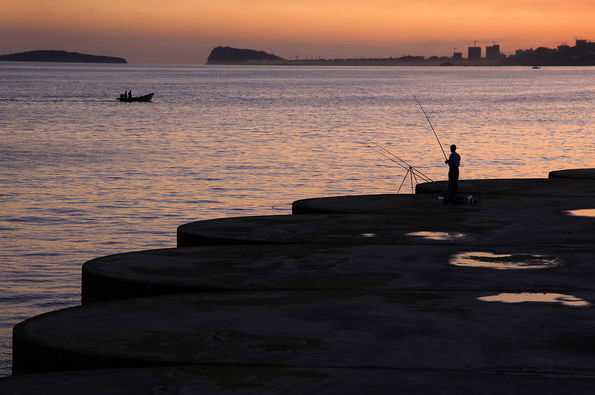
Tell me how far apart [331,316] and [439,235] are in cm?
642

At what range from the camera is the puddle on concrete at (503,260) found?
1379cm

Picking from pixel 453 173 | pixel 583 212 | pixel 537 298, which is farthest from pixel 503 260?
pixel 453 173

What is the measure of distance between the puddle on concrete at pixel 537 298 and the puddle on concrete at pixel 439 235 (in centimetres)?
442

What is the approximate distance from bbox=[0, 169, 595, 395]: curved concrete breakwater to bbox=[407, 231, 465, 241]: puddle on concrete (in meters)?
0.03

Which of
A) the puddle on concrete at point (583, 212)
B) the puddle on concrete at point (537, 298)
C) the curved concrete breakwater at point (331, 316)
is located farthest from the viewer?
the puddle on concrete at point (583, 212)

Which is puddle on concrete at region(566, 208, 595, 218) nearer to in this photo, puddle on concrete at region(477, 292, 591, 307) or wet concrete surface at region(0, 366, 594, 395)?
puddle on concrete at region(477, 292, 591, 307)

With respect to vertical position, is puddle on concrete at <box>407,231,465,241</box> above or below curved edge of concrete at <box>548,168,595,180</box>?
below

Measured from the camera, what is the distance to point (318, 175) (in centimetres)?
4319

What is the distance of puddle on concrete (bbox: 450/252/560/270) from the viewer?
45.2 feet

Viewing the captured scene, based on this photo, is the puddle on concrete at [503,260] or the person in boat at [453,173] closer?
the puddle on concrete at [503,260]

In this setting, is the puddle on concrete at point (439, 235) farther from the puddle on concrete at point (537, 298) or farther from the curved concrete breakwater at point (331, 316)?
the puddle on concrete at point (537, 298)

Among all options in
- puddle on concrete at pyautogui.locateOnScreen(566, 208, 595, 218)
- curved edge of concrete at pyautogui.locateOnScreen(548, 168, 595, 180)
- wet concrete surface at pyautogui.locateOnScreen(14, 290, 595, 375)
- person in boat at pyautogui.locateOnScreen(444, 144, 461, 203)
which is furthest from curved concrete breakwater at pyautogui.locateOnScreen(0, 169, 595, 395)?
curved edge of concrete at pyautogui.locateOnScreen(548, 168, 595, 180)

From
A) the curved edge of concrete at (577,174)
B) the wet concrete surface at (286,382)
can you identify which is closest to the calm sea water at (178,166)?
the wet concrete surface at (286,382)

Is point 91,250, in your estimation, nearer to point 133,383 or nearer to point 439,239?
point 439,239
